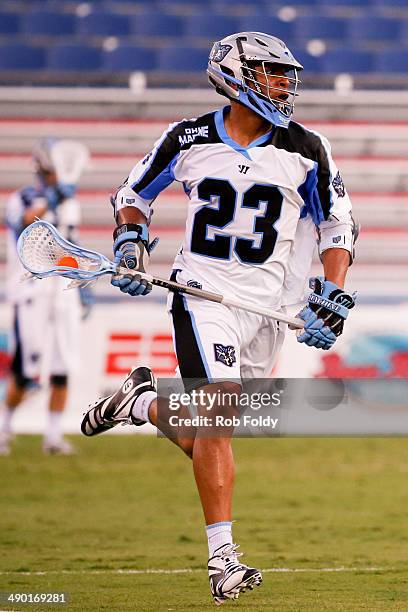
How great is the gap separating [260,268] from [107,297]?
5588 mm

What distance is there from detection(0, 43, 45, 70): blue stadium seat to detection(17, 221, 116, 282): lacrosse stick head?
27.0 ft

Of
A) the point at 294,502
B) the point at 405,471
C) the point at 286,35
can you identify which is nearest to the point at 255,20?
the point at 286,35

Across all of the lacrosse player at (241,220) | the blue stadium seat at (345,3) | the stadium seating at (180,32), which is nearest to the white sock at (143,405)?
the lacrosse player at (241,220)

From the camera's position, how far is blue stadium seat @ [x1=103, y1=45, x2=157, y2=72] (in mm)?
13180

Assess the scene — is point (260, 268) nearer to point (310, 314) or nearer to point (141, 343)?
point (310, 314)

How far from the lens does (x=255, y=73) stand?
5.00 meters

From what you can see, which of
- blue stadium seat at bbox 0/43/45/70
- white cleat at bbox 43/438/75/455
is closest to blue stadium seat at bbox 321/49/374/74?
blue stadium seat at bbox 0/43/45/70

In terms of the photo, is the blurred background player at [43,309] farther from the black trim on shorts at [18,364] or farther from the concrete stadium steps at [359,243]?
the concrete stadium steps at [359,243]

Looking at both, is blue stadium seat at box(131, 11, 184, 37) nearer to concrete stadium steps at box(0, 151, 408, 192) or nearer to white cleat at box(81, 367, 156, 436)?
concrete stadium steps at box(0, 151, 408, 192)

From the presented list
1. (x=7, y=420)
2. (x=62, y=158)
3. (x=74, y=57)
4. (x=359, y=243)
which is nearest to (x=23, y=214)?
(x=7, y=420)

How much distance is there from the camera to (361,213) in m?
12.3

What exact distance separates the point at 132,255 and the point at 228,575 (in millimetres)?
1340

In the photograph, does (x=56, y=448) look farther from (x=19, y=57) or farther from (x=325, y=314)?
(x=325, y=314)

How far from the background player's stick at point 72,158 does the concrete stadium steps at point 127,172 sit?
0.74 ft
